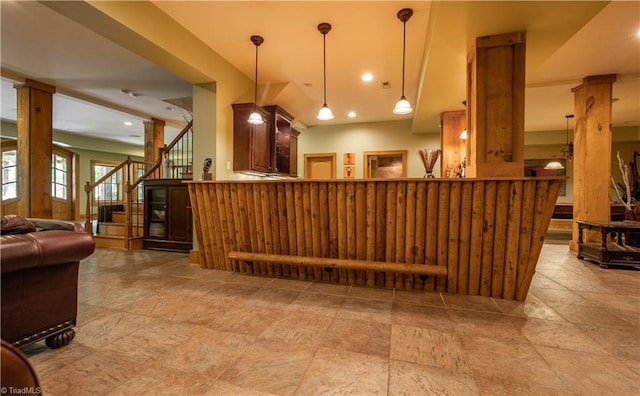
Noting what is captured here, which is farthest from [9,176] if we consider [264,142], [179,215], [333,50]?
[333,50]

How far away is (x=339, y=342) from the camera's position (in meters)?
1.78

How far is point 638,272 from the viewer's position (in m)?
3.52

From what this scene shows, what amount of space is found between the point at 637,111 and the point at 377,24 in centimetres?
751

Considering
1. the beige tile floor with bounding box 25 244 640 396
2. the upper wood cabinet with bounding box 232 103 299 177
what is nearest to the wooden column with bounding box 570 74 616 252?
the beige tile floor with bounding box 25 244 640 396

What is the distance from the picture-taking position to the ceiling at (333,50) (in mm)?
2584

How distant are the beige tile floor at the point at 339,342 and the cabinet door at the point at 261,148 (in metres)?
2.19

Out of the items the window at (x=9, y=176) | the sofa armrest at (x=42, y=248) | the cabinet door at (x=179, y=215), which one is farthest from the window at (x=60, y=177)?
the sofa armrest at (x=42, y=248)

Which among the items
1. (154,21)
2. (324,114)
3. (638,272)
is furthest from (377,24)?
(638,272)

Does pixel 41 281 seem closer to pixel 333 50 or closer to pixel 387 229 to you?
pixel 387 229

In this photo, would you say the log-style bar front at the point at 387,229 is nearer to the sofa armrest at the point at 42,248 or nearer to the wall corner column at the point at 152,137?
the sofa armrest at the point at 42,248

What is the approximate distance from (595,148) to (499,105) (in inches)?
127

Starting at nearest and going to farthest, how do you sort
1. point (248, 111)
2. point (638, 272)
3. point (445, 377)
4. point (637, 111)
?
point (445, 377) → point (638, 272) → point (248, 111) → point (637, 111)

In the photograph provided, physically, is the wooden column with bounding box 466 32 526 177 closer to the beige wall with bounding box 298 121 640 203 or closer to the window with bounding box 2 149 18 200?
the beige wall with bounding box 298 121 640 203

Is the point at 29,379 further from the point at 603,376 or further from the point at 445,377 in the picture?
the point at 603,376
